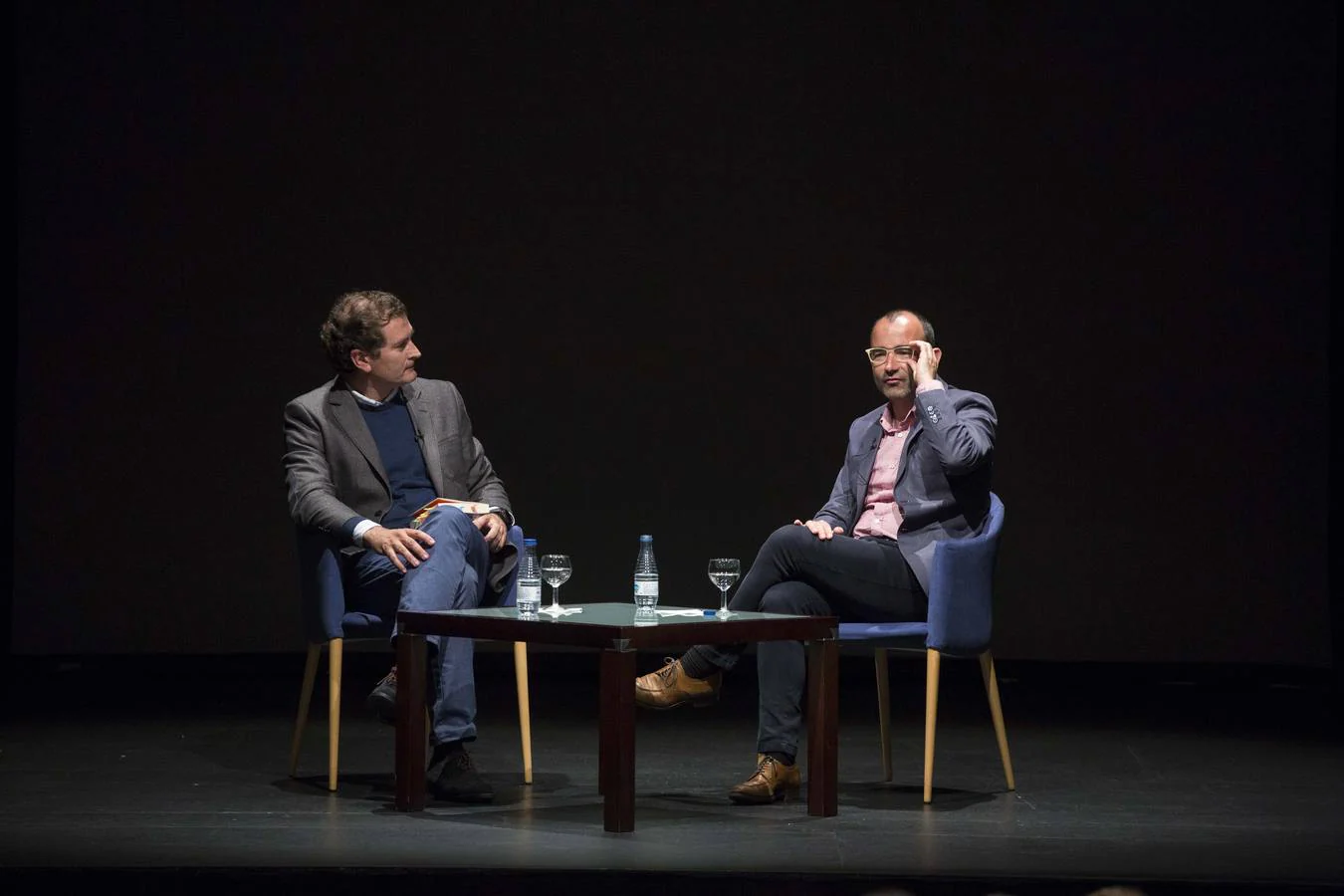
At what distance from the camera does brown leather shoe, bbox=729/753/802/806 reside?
343cm

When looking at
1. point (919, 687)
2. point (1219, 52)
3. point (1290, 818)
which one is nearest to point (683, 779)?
point (1290, 818)

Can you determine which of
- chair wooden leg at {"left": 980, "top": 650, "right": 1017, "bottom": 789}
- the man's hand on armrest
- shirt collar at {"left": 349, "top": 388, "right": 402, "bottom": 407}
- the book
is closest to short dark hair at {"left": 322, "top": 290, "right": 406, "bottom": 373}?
shirt collar at {"left": 349, "top": 388, "right": 402, "bottom": 407}

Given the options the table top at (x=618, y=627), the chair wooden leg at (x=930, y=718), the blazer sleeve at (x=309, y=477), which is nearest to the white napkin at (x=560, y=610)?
the table top at (x=618, y=627)

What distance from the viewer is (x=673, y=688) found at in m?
3.52

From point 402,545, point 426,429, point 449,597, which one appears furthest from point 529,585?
point 426,429

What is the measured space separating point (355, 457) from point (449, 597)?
1.71 feet

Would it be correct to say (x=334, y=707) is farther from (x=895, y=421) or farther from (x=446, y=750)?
(x=895, y=421)

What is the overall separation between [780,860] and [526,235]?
3462 mm

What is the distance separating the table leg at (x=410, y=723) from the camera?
132 inches

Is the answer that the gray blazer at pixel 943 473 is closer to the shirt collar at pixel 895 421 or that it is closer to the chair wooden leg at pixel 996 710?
the shirt collar at pixel 895 421

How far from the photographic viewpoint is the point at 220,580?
5.89 m

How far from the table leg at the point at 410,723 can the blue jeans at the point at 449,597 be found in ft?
0.21

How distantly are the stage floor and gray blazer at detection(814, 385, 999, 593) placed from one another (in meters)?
0.57

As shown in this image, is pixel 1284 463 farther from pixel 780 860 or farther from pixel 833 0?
pixel 780 860
